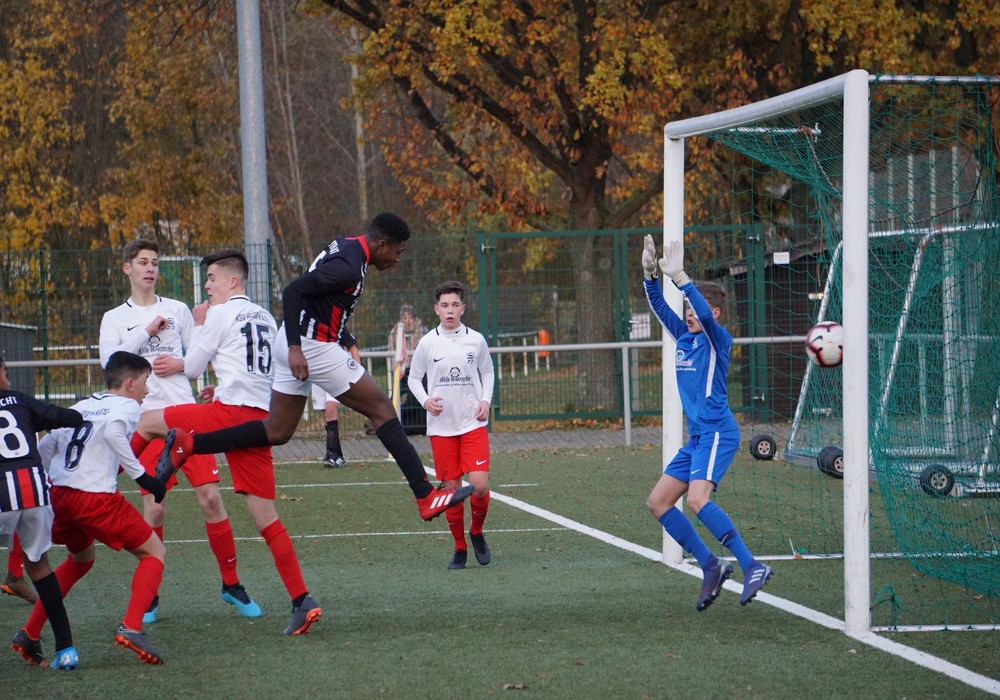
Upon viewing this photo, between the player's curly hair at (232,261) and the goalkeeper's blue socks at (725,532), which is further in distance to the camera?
the player's curly hair at (232,261)

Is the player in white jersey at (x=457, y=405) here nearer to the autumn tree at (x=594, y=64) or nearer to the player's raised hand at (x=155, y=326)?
the player's raised hand at (x=155, y=326)

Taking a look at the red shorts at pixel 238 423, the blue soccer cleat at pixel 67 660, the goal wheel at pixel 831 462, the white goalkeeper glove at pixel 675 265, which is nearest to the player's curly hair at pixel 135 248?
the red shorts at pixel 238 423

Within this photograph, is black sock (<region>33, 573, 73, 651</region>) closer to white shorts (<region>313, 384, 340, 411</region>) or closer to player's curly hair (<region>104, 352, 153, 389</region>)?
player's curly hair (<region>104, 352, 153, 389</region>)

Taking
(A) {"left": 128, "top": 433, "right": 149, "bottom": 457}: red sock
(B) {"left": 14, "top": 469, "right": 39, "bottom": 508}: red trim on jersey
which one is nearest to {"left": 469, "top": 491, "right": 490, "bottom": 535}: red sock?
(A) {"left": 128, "top": 433, "right": 149, "bottom": 457}: red sock

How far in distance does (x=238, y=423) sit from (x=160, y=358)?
805 mm

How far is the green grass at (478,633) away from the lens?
5141 millimetres

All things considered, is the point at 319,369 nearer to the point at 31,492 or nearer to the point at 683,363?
the point at 31,492

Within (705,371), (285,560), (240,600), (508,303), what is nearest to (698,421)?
(705,371)

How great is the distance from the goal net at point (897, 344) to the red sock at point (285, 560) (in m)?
2.80

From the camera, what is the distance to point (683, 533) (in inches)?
259

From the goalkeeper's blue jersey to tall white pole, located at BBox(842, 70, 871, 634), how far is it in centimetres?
73

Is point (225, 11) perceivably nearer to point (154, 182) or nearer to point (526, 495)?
point (154, 182)

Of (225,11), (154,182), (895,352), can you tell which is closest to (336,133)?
(154,182)

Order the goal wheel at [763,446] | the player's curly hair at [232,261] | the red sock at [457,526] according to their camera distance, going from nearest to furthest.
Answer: the player's curly hair at [232,261] → the red sock at [457,526] → the goal wheel at [763,446]
